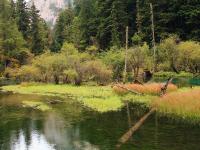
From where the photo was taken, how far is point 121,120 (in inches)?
1049

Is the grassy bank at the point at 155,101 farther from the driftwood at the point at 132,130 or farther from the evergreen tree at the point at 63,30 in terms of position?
the evergreen tree at the point at 63,30

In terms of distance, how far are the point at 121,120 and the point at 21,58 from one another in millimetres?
63859

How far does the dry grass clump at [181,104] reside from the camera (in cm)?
2577

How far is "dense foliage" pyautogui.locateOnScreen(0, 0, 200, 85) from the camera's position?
190 feet

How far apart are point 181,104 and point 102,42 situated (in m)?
64.5

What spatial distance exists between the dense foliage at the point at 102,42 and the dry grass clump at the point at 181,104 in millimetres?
25088

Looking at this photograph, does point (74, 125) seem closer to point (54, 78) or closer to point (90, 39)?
point (54, 78)

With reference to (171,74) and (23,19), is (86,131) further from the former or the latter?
(23,19)

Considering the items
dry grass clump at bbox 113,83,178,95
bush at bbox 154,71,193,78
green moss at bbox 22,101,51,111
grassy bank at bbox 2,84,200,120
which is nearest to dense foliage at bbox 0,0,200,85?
bush at bbox 154,71,193,78

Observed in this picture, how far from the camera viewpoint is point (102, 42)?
9075 cm

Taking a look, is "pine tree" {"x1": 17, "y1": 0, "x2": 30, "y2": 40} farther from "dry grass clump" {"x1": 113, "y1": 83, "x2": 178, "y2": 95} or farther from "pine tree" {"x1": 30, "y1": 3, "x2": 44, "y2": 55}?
"dry grass clump" {"x1": 113, "y1": 83, "x2": 178, "y2": 95}

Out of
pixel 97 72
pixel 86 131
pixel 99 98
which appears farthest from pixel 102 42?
pixel 86 131

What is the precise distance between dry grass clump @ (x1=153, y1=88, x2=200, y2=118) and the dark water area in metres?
1.40

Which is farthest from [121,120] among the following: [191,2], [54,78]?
[191,2]
